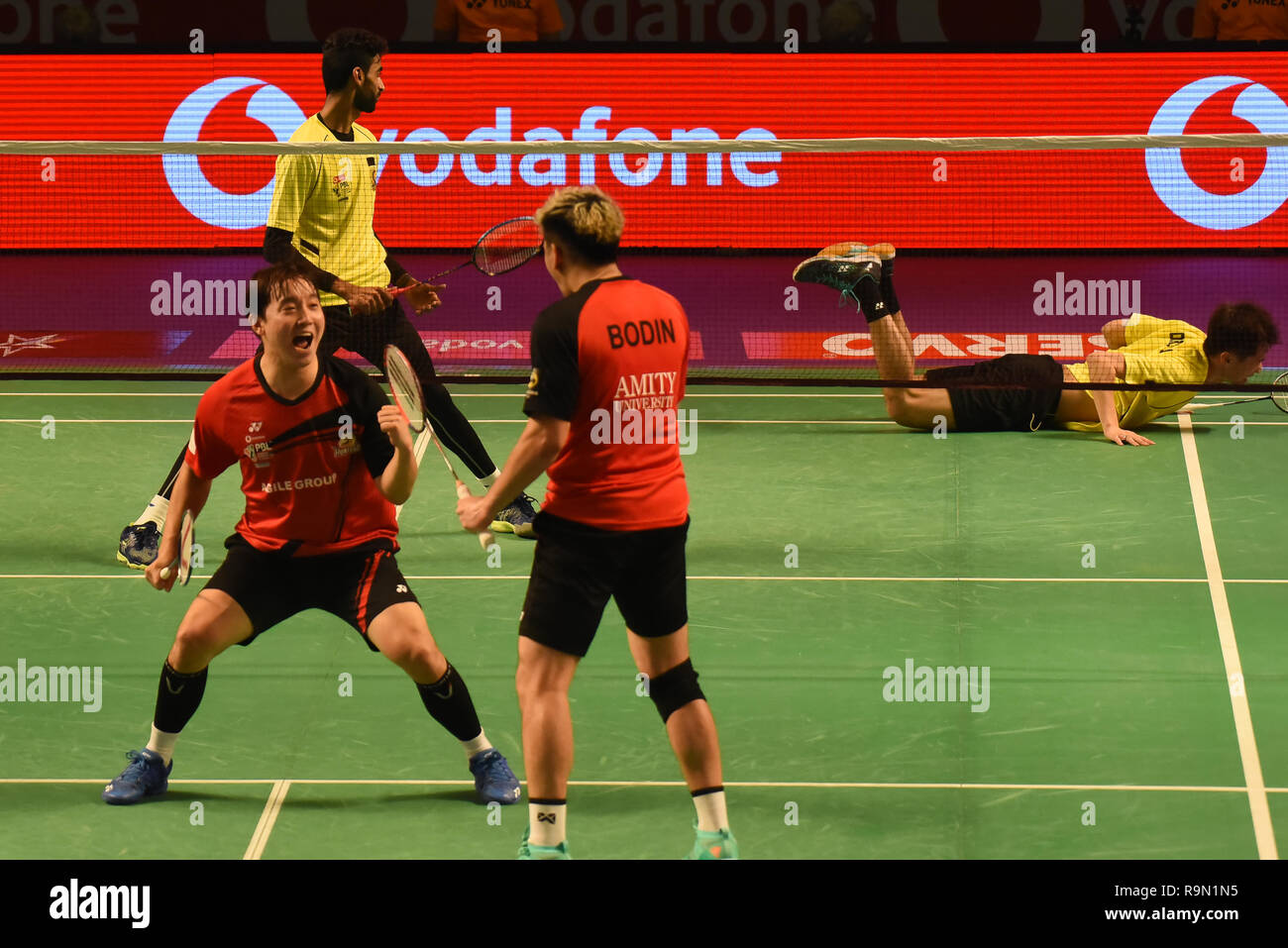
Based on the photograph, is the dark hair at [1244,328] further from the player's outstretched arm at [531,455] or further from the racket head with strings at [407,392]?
the player's outstretched arm at [531,455]

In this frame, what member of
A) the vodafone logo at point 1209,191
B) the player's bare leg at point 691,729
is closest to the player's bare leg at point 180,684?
the player's bare leg at point 691,729

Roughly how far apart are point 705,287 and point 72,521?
6.84m

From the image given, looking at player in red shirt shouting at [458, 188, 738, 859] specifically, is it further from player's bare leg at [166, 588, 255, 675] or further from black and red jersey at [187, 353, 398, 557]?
player's bare leg at [166, 588, 255, 675]

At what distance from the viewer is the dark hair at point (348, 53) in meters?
9.09

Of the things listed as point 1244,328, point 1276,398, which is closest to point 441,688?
point 1244,328

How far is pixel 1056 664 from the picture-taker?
25.9ft

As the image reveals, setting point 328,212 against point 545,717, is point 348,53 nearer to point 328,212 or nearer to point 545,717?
point 328,212

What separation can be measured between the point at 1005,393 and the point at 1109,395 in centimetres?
61

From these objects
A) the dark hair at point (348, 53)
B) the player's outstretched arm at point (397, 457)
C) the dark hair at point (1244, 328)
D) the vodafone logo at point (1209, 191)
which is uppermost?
the vodafone logo at point (1209, 191)

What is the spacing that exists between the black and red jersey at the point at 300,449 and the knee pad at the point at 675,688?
1.30m

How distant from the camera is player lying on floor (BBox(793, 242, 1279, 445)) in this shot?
10.9 metres

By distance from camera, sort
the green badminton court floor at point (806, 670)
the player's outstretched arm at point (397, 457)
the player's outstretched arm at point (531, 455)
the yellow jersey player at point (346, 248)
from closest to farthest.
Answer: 1. the player's outstretched arm at point (531, 455)
2. the player's outstretched arm at point (397, 457)
3. the green badminton court floor at point (806, 670)
4. the yellow jersey player at point (346, 248)

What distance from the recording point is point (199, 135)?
53.6 ft

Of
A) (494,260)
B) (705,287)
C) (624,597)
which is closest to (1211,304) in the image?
(705,287)
